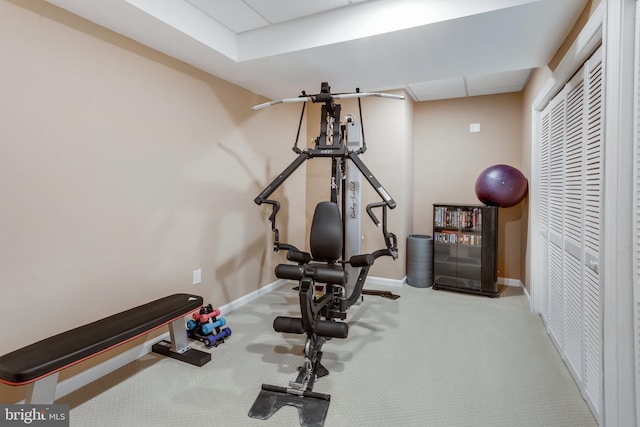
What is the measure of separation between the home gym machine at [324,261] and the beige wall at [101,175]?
2.03 feet

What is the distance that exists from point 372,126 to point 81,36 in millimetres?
3002

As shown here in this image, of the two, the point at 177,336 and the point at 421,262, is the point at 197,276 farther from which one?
the point at 421,262

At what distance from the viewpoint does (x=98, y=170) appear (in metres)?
2.05

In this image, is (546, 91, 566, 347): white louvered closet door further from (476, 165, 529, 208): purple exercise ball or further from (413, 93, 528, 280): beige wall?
(413, 93, 528, 280): beige wall

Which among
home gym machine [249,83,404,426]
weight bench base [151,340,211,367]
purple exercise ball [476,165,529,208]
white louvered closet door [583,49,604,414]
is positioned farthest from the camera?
purple exercise ball [476,165,529,208]

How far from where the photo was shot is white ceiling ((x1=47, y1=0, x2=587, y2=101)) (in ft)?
6.20

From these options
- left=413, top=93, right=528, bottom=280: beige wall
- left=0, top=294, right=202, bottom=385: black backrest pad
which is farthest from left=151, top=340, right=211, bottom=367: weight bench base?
left=413, top=93, right=528, bottom=280: beige wall

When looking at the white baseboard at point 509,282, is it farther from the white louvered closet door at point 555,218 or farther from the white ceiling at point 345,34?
the white ceiling at point 345,34

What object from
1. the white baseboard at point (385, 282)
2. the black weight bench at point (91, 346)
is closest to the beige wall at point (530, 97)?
the white baseboard at point (385, 282)

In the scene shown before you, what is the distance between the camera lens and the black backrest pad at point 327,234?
7.89 feet

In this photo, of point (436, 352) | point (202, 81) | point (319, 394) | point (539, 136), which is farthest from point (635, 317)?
point (202, 81)

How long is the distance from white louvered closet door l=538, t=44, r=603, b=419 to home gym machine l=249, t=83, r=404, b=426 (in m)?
1.16

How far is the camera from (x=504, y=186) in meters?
3.43

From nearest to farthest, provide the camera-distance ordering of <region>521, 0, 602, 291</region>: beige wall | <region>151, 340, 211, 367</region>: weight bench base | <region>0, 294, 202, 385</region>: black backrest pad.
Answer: <region>0, 294, 202, 385</region>: black backrest pad < <region>521, 0, 602, 291</region>: beige wall < <region>151, 340, 211, 367</region>: weight bench base
